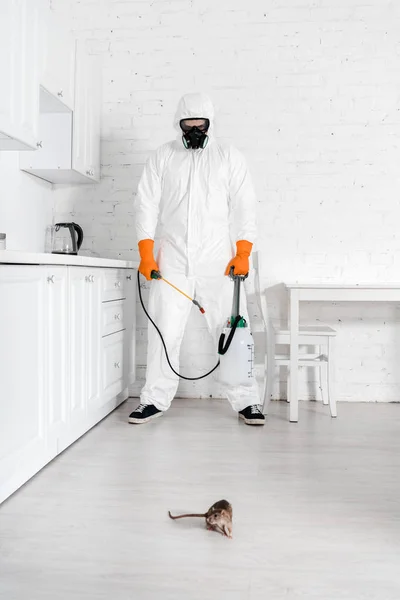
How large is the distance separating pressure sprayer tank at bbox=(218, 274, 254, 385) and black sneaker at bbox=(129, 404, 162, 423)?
392mm

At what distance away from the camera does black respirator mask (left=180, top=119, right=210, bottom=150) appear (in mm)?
3193

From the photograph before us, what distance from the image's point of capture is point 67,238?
11.3 feet

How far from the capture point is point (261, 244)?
3.76 m

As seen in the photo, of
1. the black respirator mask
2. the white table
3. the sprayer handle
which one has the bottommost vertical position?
the white table

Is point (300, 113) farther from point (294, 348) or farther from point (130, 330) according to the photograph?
point (130, 330)

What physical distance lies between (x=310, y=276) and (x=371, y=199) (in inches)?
22.4

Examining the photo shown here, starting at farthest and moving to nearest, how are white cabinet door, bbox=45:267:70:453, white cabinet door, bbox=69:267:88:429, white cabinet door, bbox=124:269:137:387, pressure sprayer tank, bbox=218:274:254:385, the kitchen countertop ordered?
white cabinet door, bbox=124:269:137:387
pressure sprayer tank, bbox=218:274:254:385
white cabinet door, bbox=69:267:88:429
white cabinet door, bbox=45:267:70:453
the kitchen countertop

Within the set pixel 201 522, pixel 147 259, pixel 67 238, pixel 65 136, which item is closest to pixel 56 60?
pixel 65 136

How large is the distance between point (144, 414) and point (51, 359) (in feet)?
3.10

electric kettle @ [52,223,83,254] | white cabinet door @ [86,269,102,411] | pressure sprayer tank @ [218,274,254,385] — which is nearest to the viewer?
white cabinet door @ [86,269,102,411]

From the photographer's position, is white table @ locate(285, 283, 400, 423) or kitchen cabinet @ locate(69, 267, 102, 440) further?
white table @ locate(285, 283, 400, 423)

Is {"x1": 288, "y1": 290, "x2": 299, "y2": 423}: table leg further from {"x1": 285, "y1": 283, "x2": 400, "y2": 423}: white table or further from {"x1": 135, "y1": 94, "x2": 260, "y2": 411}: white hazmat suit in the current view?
{"x1": 135, "y1": 94, "x2": 260, "y2": 411}: white hazmat suit

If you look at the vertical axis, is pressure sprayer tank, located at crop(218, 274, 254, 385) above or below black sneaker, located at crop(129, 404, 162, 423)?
above

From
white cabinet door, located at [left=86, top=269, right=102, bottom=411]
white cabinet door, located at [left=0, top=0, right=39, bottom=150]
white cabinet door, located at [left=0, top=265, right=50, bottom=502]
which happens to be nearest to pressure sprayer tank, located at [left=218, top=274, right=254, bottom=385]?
white cabinet door, located at [left=86, top=269, right=102, bottom=411]
